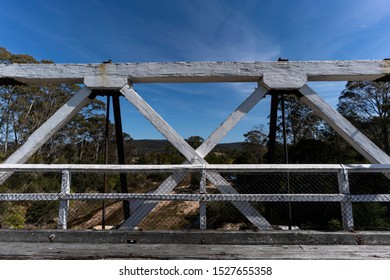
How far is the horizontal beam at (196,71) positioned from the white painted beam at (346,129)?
1.19ft

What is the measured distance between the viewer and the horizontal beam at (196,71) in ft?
13.4

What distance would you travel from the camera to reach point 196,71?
165 inches

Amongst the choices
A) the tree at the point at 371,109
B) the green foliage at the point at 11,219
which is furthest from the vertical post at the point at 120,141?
the tree at the point at 371,109

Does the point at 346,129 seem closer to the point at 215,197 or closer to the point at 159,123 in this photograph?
the point at 215,197

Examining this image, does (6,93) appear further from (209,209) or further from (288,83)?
(288,83)

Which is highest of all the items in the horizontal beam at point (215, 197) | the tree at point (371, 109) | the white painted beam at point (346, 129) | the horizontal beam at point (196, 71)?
the tree at point (371, 109)

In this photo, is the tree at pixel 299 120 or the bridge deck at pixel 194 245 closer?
the bridge deck at pixel 194 245

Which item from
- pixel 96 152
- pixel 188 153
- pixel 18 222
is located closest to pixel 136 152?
pixel 96 152

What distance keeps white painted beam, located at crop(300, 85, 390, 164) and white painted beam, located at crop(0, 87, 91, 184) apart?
358cm

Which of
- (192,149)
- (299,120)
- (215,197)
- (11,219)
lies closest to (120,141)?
(192,149)

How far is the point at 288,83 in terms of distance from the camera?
403 centimetres

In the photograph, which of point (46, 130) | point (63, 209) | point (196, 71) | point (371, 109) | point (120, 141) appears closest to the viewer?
point (63, 209)

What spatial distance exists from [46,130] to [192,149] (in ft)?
7.59

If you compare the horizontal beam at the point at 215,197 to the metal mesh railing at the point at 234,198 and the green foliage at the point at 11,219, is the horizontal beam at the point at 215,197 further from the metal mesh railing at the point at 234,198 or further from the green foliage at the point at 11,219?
the green foliage at the point at 11,219
